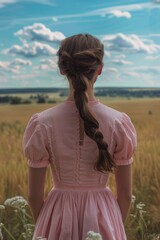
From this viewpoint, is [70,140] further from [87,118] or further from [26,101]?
[26,101]

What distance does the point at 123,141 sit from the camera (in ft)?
5.47

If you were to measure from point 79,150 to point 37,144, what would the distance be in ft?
0.39

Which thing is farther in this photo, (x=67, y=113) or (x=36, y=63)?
(x=36, y=63)

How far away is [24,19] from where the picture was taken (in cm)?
278

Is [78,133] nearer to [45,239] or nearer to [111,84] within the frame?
[45,239]

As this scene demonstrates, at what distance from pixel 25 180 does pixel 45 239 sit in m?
1.06

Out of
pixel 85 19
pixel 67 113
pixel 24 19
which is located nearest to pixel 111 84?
pixel 85 19

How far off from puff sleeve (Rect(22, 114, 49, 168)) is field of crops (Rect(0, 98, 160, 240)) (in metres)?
1.06

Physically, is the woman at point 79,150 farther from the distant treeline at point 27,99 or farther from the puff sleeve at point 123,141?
the distant treeline at point 27,99

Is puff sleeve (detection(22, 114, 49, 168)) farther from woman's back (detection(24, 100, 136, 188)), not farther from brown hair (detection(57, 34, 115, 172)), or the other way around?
brown hair (detection(57, 34, 115, 172))

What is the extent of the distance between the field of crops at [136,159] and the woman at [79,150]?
1.02 metres

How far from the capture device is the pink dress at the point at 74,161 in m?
1.65

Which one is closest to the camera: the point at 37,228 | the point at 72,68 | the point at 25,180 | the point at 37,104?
the point at 72,68

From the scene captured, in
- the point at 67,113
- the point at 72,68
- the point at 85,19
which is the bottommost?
the point at 67,113
